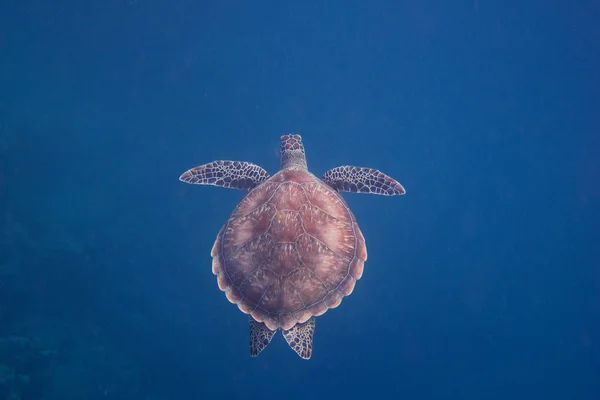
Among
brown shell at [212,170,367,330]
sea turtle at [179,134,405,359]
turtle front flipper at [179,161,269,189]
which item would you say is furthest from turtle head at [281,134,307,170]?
brown shell at [212,170,367,330]

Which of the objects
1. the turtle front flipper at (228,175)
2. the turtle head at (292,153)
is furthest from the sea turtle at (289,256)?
the turtle head at (292,153)

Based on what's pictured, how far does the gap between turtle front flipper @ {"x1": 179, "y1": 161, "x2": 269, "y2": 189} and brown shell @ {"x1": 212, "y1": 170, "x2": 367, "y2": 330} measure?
186 centimetres

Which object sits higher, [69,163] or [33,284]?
[69,163]

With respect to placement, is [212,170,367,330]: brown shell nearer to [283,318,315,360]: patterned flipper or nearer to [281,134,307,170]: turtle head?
[283,318,315,360]: patterned flipper

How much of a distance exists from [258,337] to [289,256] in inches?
68.3

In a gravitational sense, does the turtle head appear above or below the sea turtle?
above

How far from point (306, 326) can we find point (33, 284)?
1258 cm

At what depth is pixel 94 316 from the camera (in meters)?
13.3

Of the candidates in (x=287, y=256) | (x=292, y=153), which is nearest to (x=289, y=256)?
(x=287, y=256)

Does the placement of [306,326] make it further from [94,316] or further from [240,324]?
[94,316]

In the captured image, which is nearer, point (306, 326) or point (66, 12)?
point (306, 326)

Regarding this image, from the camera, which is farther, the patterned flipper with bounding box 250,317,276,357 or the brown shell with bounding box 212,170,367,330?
the patterned flipper with bounding box 250,317,276,357

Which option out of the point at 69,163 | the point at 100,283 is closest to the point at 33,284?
the point at 100,283

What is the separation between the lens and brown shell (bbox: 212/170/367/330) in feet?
17.3
